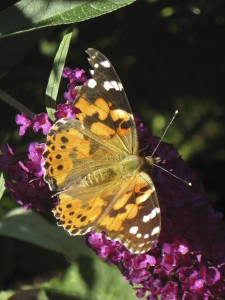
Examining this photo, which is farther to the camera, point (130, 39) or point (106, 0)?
point (130, 39)

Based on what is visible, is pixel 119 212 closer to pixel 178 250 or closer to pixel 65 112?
pixel 178 250

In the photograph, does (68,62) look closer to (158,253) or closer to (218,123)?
(218,123)

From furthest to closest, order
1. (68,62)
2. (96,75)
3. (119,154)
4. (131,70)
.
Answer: (131,70) → (68,62) → (119,154) → (96,75)

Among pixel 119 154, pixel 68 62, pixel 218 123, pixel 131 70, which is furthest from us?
pixel 218 123

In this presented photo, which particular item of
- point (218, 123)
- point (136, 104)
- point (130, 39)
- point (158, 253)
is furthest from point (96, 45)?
point (158, 253)

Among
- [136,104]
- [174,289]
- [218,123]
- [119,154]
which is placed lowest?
[218,123]

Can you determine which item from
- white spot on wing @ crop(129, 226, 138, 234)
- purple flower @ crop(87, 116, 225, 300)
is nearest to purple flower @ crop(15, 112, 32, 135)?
purple flower @ crop(87, 116, 225, 300)
